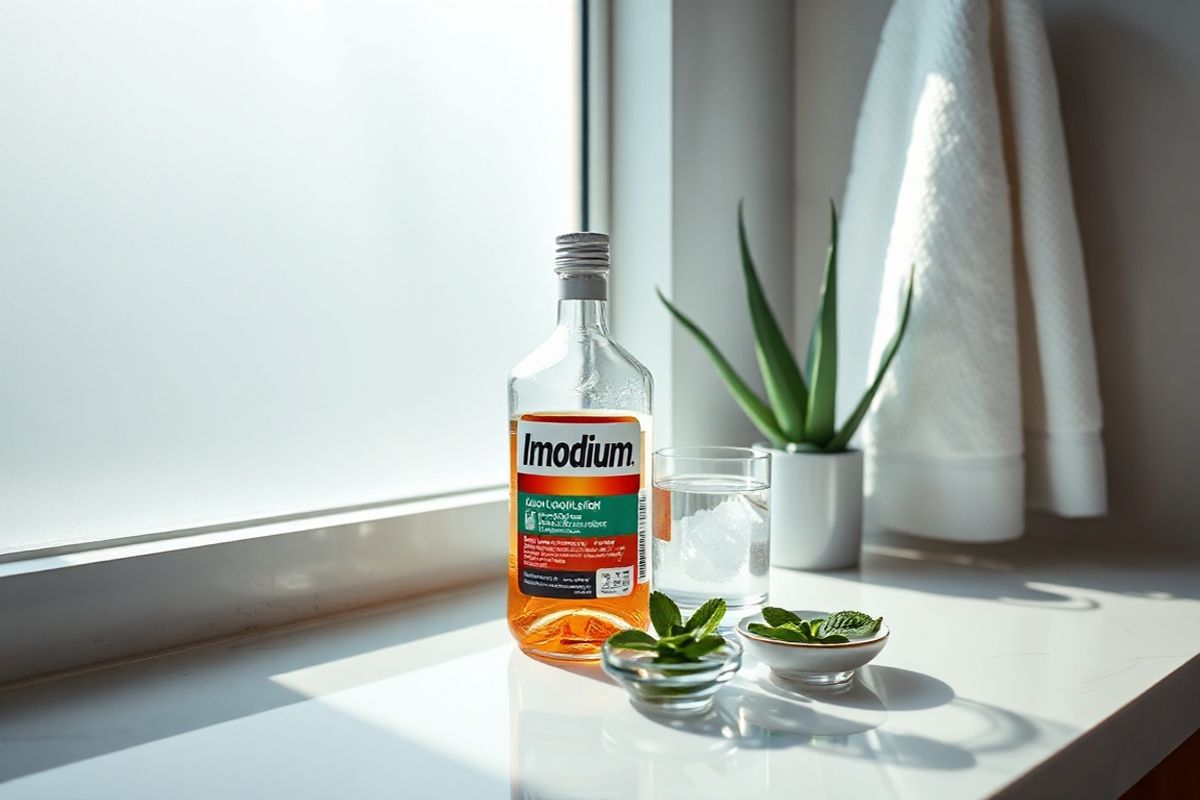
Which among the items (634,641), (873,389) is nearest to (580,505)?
(634,641)

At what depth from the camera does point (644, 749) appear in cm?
52

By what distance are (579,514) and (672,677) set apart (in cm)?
14

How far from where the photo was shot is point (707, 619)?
1.98 ft

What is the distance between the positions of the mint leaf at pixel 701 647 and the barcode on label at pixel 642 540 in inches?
4.5

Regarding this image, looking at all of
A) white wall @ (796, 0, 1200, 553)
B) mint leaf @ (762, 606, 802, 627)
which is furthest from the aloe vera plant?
mint leaf @ (762, 606, 802, 627)

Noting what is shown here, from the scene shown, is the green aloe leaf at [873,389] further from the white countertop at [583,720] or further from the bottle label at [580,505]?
the bottle label at [580,505]

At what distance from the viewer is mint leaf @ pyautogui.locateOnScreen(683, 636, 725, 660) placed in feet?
1.81

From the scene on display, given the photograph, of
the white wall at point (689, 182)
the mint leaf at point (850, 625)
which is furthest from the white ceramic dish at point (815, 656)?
the white wall at point (689, 182)

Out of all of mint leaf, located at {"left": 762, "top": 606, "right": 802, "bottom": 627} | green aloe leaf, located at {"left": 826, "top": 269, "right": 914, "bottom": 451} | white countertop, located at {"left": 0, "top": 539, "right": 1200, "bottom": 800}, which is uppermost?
green aloe leaf, located at {"left": 826, "top": 269, "right": 914, "bottom": 451}

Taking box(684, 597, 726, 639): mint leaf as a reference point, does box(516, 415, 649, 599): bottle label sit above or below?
above

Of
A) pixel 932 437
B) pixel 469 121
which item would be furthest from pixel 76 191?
pixel 932 437

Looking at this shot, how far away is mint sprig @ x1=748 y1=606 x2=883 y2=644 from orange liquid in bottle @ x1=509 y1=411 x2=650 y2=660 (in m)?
0.08

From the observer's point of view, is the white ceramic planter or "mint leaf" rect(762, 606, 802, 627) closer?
"mint leaf" rect(762, 606, 802, 627)

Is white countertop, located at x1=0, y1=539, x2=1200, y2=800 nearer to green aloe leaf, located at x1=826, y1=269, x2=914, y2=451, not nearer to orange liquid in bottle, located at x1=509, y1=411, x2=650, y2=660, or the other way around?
orange liquid in bottle, located at x1=509, y1=411, x2=650, y2=660
